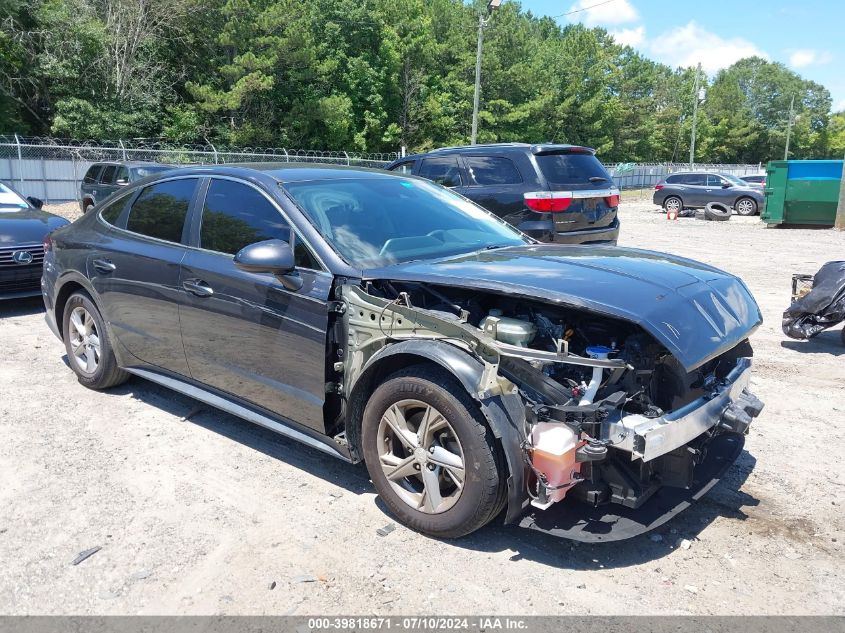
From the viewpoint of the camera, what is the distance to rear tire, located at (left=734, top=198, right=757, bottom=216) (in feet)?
84.3

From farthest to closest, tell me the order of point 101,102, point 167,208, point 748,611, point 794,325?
point 101,102 → point 794,325 → point 167,208 → point 748,611

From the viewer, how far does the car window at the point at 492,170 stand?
8.90 m

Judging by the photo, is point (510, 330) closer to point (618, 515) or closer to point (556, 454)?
point (556, 454)

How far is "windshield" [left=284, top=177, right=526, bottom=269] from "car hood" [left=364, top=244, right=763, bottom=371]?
8.5 inches

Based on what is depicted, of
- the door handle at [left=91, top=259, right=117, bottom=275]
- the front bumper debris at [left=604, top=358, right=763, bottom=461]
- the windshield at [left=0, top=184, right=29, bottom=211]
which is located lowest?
the front bumper debris at [left=604, top=358, right=763, bottom=461]

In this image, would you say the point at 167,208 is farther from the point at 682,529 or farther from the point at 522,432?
the point at 682,529

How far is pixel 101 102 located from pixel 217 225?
34.1m

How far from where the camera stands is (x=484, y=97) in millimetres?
54344

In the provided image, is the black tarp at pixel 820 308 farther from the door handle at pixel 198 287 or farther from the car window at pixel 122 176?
the car window at pixel 122 176

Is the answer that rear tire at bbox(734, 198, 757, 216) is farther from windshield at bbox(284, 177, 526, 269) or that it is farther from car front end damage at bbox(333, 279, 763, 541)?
car front end damage at bbox(333, 279, 763, 541)

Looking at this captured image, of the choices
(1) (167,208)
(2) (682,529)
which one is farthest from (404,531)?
(1) (167,208)

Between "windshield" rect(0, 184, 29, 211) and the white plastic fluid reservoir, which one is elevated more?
"windshield" rect(0, 184, 29, 211)


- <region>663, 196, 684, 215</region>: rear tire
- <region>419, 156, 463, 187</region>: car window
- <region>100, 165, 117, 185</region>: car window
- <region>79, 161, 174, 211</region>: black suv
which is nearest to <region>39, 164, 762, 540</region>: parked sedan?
<region>419, 156, 463, 187</region>: car window

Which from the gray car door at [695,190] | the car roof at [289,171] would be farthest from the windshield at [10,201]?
the gray car door at [695,190]
